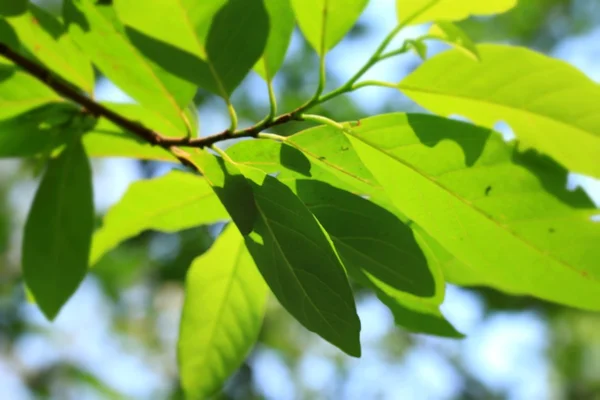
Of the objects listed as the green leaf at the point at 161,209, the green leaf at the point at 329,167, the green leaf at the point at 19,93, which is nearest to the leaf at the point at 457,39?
the green leaf at the point at 329,167

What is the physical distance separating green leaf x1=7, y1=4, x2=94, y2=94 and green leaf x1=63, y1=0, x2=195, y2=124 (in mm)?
62

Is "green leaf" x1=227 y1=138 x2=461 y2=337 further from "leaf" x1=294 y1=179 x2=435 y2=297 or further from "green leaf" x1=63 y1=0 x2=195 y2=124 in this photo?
"green leaf" x1=63 y1=0 x2=195 y2=124

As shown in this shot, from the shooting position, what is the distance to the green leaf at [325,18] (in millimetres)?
712

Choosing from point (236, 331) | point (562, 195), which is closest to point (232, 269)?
point (236, 331)

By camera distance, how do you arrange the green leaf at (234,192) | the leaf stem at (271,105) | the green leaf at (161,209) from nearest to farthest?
the green leaf at (234,192), the leaf stem at (271,105), the green leaf at (161,209)

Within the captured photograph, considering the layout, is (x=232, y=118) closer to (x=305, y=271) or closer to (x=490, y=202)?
(x=305, y=271)

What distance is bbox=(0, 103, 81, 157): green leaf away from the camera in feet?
2.83

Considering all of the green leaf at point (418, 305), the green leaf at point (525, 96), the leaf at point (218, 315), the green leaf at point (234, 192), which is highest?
the green leaf at point (525, 96)

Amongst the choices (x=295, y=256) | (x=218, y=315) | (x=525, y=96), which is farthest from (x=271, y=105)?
(x=218, y=315)

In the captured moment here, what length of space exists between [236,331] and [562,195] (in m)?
0.58

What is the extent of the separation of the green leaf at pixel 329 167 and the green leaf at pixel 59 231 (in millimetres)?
Answer: 369

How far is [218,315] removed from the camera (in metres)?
1.03

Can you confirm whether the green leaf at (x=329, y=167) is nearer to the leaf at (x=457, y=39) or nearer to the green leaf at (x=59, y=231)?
the leaf at (x=457, y=39)

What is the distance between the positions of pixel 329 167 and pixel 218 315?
0.43 metres
